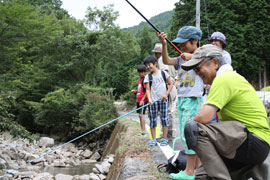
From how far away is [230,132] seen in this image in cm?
211

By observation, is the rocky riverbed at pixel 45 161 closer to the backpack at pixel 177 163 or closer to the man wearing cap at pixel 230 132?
the backpack at pixel 177 163

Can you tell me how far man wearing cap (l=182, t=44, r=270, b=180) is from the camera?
209 cm

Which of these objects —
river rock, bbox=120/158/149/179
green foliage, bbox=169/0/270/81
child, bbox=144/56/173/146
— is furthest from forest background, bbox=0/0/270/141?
river rock, bbox=120/158/149/179

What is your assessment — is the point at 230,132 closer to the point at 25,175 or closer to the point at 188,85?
the point at 188,85

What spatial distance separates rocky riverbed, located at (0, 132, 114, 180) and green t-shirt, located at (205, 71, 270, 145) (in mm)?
5333

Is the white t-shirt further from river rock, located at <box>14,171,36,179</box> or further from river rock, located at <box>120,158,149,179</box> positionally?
river rock, located at <box>14,171,36,179</box>

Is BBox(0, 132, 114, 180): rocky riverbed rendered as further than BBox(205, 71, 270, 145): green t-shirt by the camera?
Yes

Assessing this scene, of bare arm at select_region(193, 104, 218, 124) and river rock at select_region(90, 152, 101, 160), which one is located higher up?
bare arm at select_region(193, 104, 218, 124)

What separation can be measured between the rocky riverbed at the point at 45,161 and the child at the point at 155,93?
2813 mm

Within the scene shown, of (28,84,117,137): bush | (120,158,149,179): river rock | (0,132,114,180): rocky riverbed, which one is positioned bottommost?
(0,132,114,180): rocky riverbed

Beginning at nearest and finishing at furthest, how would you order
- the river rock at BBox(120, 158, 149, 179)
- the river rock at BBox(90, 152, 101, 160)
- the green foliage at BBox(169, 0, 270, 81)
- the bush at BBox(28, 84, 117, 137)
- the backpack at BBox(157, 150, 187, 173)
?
the backpack at BBox(157, 150, 187, 173), the river rock at BBox(120, 158, 149, 179), the river rock at BBox(90, 152, 101, 160), the bush at BBox(28, 84, 117, 137), the green foliage at BBox(169, 0, 270, 81)

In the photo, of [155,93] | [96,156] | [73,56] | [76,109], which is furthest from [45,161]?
[73,56]

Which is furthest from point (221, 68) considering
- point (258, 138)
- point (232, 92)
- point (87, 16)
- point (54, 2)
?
point (54, 2)

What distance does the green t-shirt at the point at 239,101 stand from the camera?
2139mm
